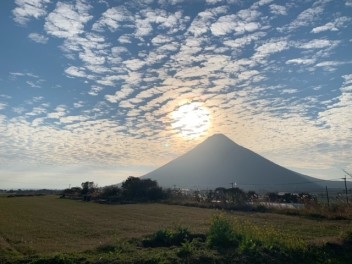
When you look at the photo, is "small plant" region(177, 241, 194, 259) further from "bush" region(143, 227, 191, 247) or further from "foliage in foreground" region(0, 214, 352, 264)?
"bush" region(143, 227, 191, 247)

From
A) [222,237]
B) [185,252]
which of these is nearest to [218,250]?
[222,237]

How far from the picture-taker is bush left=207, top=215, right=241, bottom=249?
13961 millimetres

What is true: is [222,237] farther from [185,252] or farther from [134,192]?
[134,192]

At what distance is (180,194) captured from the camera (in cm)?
6869

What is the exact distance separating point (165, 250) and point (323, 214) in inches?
808

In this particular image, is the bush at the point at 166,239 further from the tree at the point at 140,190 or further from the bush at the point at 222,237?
the tree at the point at 140,190

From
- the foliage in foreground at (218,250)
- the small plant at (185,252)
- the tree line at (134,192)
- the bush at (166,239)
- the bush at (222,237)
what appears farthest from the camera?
the tree line at (134,192)

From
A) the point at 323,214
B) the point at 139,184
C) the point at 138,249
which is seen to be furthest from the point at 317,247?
the point at 139,184

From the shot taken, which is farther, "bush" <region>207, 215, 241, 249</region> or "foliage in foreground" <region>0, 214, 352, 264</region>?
"bush" <region>207, 215, 241, 249</region>

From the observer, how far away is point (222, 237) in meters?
14.1

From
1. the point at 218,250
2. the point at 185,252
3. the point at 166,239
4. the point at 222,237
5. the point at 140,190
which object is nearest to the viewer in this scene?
the point at 185,252

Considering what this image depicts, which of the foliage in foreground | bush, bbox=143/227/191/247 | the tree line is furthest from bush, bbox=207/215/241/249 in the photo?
the tree line

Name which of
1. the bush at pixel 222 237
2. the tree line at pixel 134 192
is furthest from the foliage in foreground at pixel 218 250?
the tree line at pixel 134 192

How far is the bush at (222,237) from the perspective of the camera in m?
14.0
